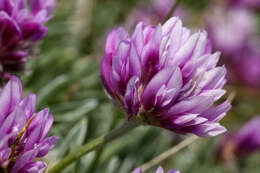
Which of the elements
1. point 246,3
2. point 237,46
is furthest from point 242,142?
point 246,3

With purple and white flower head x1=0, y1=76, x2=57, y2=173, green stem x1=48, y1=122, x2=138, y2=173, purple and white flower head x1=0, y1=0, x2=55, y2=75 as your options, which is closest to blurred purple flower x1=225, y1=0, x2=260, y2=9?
purple and white flower head x1=0, y1=0, x2=55, y2=75


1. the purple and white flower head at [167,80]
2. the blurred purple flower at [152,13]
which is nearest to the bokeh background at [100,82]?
the blurred purple flower at [152,13]

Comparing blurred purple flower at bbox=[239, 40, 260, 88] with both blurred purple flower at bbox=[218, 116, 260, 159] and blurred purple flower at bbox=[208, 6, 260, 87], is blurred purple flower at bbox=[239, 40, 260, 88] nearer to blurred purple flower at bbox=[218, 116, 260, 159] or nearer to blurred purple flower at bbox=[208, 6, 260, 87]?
blurred purple flower at bbox=[208, 6, 260, 87]

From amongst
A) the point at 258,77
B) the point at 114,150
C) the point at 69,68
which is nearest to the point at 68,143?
the point at 114,150

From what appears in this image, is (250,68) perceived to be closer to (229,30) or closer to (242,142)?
(229,30)

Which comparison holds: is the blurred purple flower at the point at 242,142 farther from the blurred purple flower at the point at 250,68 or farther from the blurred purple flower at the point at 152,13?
the blurred purple flower at the point at 152,13

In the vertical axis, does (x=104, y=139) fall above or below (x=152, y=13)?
above

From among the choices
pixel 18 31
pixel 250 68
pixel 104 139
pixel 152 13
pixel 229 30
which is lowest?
pixel 250 68
